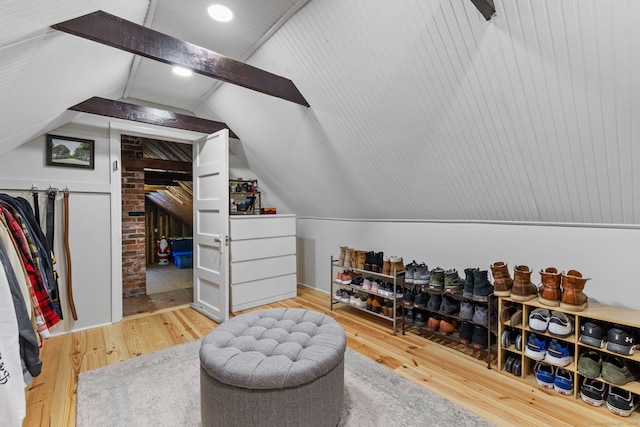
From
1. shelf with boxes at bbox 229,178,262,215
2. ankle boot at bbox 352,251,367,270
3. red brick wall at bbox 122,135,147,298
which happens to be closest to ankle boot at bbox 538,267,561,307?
ankle boot at bbox 352,251,367,270

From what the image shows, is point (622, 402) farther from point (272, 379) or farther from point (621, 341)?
point (272, 379)

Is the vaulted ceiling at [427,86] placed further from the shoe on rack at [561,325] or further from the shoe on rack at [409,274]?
the shoe on rack at [561,325]

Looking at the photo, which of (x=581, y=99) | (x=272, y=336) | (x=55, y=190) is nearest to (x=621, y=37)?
(x=581, y=99)

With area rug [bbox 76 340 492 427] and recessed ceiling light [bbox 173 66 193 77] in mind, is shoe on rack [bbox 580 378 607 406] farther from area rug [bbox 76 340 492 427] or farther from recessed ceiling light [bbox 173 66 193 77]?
recessed ceiling light [bbox 173 66 193 77]

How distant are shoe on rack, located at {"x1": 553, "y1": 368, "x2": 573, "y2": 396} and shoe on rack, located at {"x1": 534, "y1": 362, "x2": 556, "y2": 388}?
2 cm

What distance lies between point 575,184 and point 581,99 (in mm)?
551

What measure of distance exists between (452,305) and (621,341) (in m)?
0.91

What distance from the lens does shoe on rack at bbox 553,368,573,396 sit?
170 cm

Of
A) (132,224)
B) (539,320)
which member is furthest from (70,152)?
(539,320)

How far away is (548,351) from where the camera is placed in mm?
1772

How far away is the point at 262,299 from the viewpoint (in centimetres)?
336

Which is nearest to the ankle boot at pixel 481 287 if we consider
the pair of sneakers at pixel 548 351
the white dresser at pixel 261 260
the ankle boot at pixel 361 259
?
the pair of sneakers at pixel 548 351

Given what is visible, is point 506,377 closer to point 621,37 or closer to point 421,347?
point 421,347

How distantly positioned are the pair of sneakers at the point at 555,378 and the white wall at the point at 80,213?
11.4 ft
